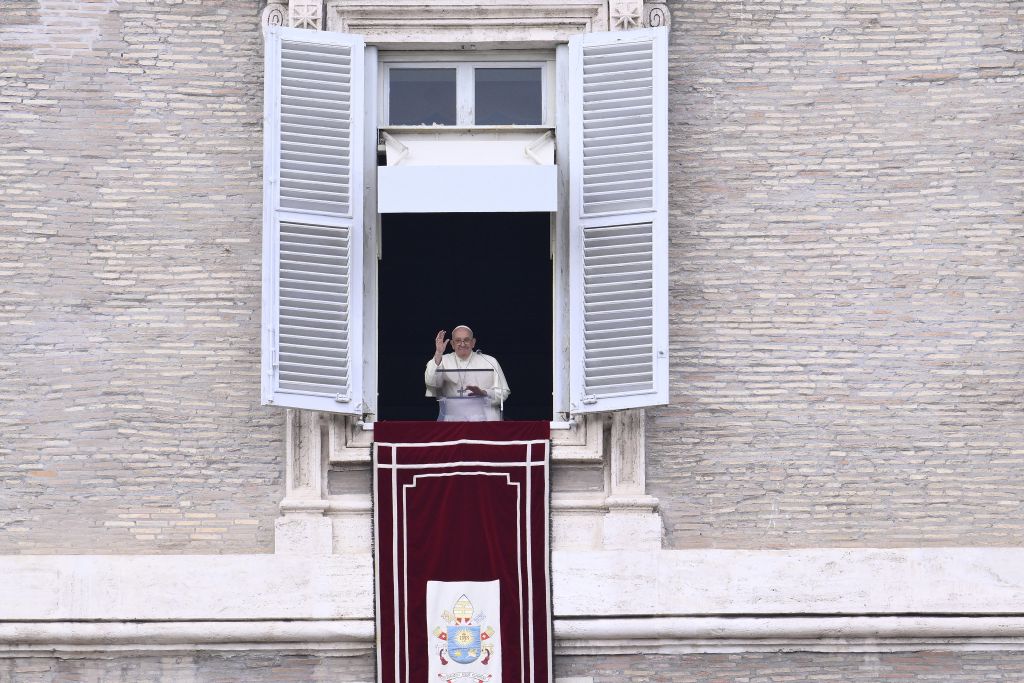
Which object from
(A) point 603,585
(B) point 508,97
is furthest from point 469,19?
(A) point 603,585

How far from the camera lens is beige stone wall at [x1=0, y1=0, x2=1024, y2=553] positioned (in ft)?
39.2

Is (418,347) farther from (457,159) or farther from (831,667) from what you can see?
(831,667)

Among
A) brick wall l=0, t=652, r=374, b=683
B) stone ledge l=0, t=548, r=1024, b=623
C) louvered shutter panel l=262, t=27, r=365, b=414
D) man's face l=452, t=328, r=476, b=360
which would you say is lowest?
brick wall l=0, t=652, r=374, b=683

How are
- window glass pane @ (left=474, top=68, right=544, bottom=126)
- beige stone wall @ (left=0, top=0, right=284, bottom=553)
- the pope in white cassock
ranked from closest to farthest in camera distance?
1. beige stone wall @ (left=0, top=0, right=284, bottom=553)
2. the pope in white cassock
3. window glass pane @ (left=474, top=68, right=544, bottom=126)

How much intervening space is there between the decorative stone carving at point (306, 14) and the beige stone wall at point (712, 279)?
10.2 inches

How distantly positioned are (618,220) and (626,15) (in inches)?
46.2

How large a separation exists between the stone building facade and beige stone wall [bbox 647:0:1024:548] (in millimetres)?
16

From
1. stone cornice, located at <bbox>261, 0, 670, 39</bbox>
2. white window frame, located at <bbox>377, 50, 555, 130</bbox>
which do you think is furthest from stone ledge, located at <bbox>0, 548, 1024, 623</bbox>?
stone cornice, located at <bbox>261, 0, 670, 39</bbox>

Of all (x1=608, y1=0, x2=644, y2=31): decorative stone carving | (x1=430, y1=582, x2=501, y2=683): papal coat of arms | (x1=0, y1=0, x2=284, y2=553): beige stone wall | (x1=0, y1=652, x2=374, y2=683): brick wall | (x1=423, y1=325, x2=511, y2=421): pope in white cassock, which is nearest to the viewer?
(x1=430, y1=582, x2=501, y2=683): papal coat of arms

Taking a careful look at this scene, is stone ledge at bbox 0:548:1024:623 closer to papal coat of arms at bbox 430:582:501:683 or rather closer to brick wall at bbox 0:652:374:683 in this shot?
brick wall at bbox 0:652:374:683

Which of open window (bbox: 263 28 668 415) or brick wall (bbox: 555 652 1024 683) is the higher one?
open window (bbox: 263 28 668 415)

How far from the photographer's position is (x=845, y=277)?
12125 millimetres

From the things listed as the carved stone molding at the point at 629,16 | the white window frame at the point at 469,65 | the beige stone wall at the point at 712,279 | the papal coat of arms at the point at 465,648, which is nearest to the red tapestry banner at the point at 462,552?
the papal coat of arms at the point at 465,648

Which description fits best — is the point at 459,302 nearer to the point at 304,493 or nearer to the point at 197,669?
the point at 304,493
